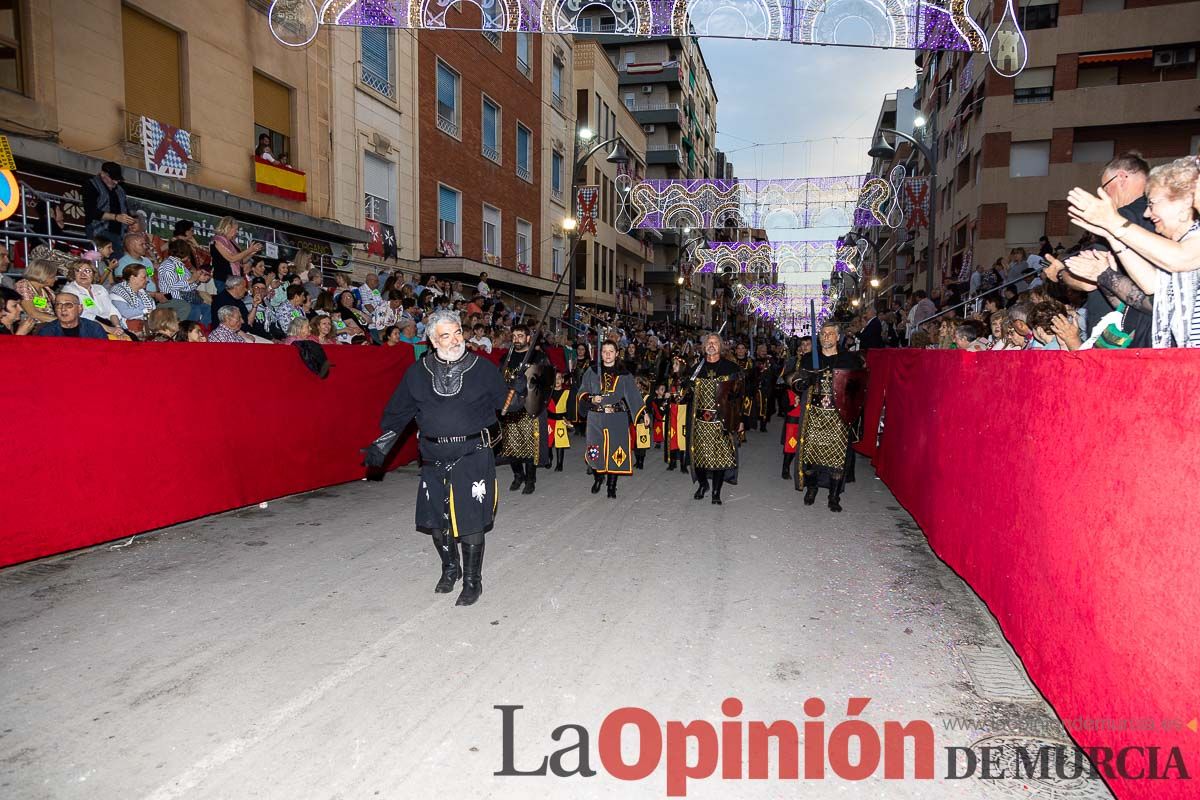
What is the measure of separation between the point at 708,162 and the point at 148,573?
77078mm

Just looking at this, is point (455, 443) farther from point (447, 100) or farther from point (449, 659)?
point (447, 100)

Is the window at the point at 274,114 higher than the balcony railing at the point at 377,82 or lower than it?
lower

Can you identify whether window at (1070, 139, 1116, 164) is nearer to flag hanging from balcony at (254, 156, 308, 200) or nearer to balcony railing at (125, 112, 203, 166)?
flag hanging from balcony at (254, 156, 308, 200)

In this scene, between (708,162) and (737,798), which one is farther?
(708,162)

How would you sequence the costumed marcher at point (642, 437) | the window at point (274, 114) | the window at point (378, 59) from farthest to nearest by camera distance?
1. the window at point (378, 59)
2. the window at point (274, 114)
3. the costumed marcher at point (642, 437)

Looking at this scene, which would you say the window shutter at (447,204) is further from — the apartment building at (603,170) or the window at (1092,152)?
the window at (1092,152)

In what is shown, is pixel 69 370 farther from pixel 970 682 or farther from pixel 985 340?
pixel 985 340

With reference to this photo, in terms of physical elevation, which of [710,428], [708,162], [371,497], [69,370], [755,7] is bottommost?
[371,497]

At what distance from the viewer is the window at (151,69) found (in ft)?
36.6

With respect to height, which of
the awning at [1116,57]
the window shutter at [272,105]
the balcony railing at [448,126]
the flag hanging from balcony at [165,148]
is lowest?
the flag hanging from balcony at [165,148]

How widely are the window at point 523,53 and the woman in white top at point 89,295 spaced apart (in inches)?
811

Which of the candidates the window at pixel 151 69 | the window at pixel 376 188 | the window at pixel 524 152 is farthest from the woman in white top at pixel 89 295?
the window at pixel 524 152

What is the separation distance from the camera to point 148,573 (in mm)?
5168

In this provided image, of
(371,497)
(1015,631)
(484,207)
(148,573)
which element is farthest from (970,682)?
(484,207)
